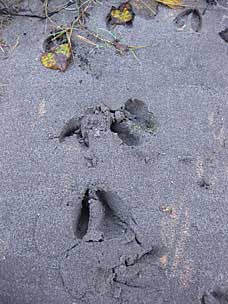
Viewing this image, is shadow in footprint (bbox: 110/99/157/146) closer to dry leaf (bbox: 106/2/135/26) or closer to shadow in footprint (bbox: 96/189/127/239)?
shadow in footprint (bbox: 96/189/127/239)

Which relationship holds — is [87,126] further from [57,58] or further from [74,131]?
[57,58]

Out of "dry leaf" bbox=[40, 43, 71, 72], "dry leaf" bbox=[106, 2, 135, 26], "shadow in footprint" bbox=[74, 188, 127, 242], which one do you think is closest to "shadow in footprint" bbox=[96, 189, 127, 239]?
"shadow in footprint" bbox=[74, 188, 127, 242]

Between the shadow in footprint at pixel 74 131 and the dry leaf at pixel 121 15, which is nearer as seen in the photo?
the shadow in footprint at pixel 74 131

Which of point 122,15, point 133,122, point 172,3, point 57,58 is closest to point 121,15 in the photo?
point 122,15

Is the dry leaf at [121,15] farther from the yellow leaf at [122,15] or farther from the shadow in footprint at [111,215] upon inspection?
the shadow in footprint at [111,215]

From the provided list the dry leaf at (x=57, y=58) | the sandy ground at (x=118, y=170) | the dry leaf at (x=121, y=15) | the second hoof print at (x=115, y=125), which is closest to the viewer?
the sandy ground at (x=118, y=170)

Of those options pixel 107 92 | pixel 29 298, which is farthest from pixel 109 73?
pixel 29 298

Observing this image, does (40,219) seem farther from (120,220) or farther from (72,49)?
(72,49)

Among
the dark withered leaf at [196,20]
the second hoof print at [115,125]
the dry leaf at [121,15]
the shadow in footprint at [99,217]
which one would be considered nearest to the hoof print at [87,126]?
the second hoof print at [115,125]
